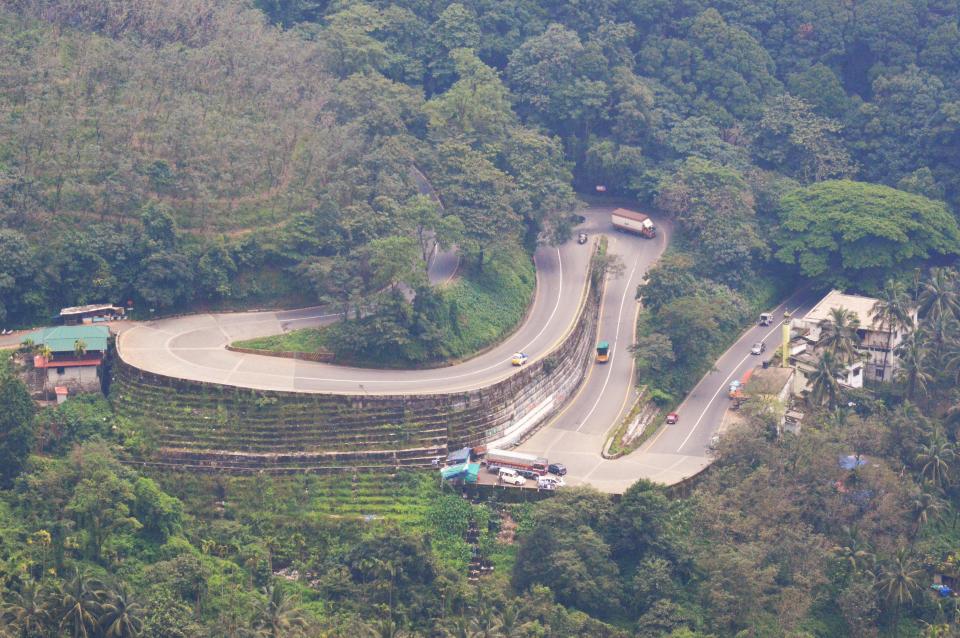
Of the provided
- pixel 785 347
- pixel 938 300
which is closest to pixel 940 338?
pixel 938 300

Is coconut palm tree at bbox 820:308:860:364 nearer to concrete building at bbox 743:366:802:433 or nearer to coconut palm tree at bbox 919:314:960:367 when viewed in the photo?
concrete building at bbox 743:366:802:433

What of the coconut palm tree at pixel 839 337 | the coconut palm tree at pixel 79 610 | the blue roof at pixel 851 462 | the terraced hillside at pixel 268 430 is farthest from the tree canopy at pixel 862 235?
the coconut palm tree at pixel 79 610

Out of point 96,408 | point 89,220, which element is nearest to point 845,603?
point 96,408

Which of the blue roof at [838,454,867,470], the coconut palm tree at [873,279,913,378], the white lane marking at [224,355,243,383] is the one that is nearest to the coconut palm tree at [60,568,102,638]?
the white lane marking at [224,355,243,383]

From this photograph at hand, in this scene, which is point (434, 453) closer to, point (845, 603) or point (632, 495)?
point (632, 495)

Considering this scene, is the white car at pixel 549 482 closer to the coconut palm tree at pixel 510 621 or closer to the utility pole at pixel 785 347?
the coconut palm tree at pixel 510 621
